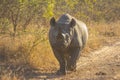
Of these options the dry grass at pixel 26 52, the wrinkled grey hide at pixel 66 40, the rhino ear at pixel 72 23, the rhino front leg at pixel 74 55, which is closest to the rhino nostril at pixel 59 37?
the wrinkled grey hide at pixel 66 40

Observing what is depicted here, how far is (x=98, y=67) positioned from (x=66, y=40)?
1845 mm

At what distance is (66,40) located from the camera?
8.56 meters

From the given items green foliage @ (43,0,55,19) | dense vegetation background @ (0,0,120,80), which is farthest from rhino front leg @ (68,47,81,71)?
green foliage @ (43,0,55,19)

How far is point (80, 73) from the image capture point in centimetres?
925

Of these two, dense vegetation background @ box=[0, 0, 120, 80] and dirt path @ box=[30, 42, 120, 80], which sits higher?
dense vegetation background @ box=[0, 0, 120, 80]

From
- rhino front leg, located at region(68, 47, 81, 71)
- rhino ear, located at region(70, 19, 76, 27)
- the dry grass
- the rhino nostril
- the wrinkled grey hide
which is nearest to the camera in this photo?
the rhino nostril

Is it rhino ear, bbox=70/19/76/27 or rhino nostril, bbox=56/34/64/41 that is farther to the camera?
rhino ear, bbox=70/19/76/27

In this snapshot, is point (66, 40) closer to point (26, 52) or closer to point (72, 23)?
point (72, 23)

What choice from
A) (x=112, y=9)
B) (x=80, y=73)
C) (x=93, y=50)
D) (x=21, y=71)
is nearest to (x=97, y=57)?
(x=93, y=50)

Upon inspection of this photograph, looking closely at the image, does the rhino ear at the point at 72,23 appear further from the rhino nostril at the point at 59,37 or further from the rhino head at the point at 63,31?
the rhino nostril at the point at 59,37

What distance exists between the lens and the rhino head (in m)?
8.39

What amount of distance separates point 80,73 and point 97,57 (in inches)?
93.3

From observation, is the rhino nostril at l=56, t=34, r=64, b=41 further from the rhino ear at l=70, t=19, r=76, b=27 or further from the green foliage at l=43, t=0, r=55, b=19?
the green foliage at l=43, t=0, r=55, b=19

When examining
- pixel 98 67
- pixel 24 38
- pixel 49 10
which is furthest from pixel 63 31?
pixel 24 38
